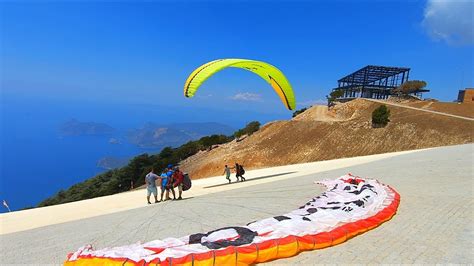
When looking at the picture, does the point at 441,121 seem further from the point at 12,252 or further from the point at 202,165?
the point at 12,252

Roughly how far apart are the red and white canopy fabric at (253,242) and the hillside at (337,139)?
3566cm

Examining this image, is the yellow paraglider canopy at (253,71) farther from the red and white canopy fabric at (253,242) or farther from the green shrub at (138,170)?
the green shrub at (138,170)

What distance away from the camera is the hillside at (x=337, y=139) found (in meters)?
39.9

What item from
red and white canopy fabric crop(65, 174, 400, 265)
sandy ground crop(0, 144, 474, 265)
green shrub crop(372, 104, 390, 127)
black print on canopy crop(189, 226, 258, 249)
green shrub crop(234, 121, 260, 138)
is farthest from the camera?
A: green shrub crop(234, 121, 260, 138)

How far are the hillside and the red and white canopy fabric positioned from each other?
35657mm

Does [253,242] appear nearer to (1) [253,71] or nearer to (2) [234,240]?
(2) [234,240]

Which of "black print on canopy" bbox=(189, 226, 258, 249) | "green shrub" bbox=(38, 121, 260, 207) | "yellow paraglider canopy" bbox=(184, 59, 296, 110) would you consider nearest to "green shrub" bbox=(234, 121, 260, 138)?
"green shrub" bbox=(38, 121, 260, 207)

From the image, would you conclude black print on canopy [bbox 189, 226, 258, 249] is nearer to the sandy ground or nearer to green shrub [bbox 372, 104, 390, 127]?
the sandy ground

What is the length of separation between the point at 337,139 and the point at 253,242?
42.1 meters

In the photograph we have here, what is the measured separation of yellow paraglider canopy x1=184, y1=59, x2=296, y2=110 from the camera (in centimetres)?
1661

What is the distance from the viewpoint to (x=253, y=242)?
20.1 ft

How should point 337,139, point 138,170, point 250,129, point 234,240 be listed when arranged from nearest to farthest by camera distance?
point 234,240 → point 337,139 → point 250,129 → point 138,170

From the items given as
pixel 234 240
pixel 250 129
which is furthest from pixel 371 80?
pixel 234 240

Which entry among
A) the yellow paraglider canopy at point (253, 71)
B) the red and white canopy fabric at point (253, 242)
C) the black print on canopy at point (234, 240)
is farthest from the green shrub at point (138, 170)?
the black print on canopy at point (234, 240)
